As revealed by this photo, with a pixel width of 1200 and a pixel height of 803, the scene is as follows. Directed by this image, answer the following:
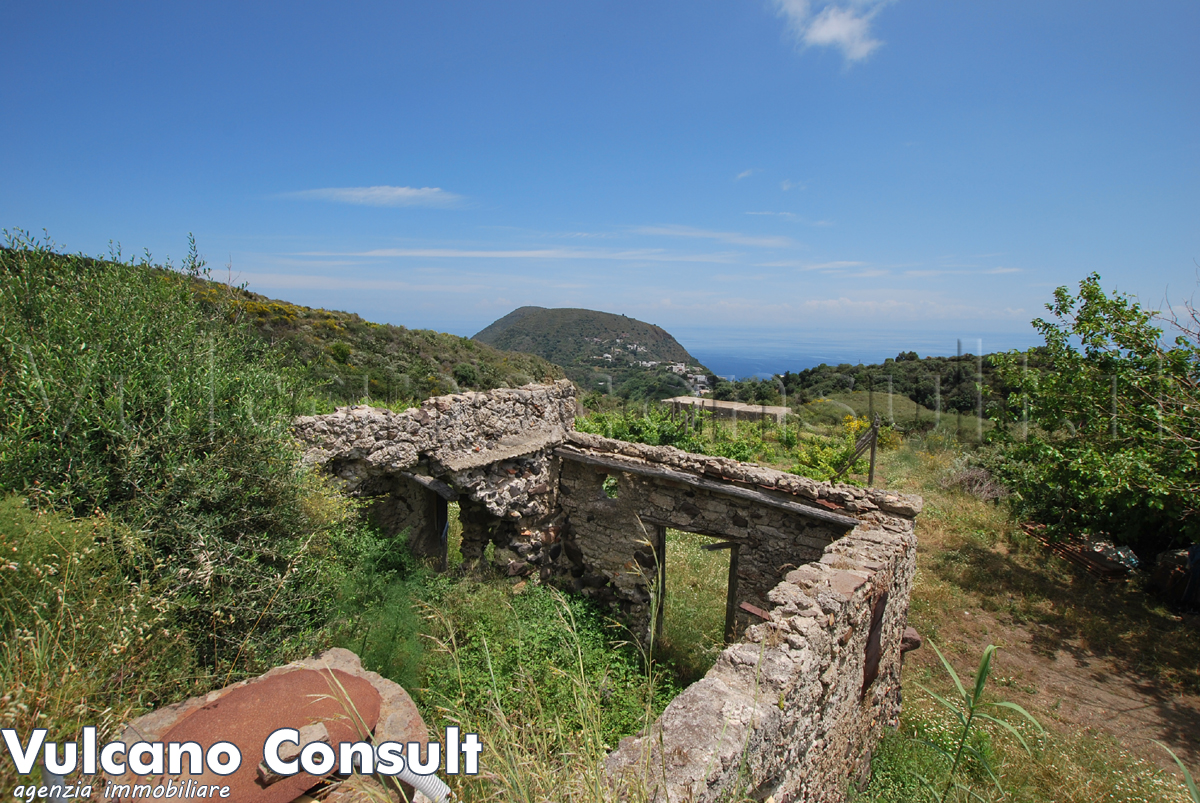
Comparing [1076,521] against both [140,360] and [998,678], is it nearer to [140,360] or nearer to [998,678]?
[998,678]

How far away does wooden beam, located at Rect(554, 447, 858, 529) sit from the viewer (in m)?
6.92

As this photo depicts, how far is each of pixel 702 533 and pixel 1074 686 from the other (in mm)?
5489

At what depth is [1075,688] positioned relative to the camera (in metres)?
7.45

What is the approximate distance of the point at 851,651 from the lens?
460 cm

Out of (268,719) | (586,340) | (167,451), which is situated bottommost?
(268,719)

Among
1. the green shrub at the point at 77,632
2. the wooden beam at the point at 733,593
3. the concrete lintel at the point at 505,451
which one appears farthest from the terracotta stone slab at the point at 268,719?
the wooden beam at the point at 733,593

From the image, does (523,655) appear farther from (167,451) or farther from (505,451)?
(167,451)

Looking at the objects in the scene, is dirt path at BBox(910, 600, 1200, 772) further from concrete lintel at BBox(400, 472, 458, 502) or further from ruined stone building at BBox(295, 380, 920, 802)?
concrete lintel at BBox(400, 472, 458, 502)

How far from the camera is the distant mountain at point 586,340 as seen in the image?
35.6 m

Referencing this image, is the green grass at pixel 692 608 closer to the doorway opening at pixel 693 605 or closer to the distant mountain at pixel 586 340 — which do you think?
the doorway opening at pixel 693 605

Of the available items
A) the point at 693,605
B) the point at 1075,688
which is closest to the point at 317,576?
the point at 693,605

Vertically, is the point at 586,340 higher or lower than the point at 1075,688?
higher

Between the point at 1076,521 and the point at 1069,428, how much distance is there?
80.7 inches

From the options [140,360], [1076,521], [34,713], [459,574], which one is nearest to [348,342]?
[459,574]
